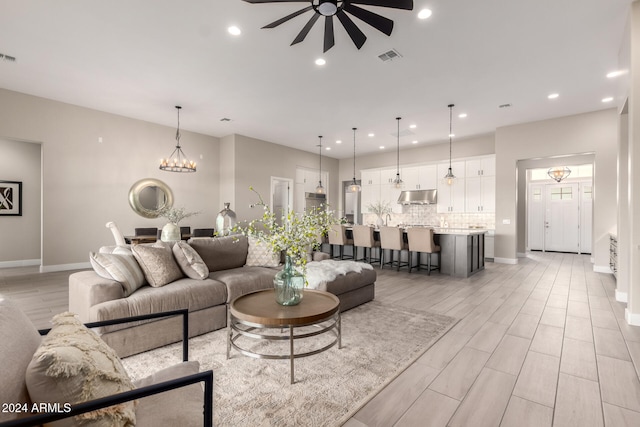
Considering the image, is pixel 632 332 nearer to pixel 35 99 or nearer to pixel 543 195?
pixel 543 195

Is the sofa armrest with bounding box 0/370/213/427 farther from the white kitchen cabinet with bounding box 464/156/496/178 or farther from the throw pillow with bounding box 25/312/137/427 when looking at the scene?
the white kitchen cabinet with bounding box 464/156/496/178

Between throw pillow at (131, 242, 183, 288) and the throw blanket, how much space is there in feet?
4.80

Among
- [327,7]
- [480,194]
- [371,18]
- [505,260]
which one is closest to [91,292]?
[327,7]

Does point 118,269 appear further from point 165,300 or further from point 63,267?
point 63,267

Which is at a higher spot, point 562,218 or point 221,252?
point 562,218

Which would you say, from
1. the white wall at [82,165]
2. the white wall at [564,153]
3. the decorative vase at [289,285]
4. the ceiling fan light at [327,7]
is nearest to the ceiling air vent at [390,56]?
the ceiling fan light at [327,7]

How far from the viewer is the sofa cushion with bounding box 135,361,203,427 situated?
107 centimetres

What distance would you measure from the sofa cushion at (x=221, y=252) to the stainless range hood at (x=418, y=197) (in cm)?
617

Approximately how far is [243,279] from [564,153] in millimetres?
6875

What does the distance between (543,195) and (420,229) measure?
661cm

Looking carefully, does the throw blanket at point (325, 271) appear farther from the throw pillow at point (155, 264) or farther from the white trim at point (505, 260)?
the white trim at point (505, 260)

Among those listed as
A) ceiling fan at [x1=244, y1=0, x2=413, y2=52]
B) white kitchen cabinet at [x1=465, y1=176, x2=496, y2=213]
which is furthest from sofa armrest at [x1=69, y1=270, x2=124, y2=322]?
white kitchen cabinet at [x1=465, y1=176, x2=496, y2=213]

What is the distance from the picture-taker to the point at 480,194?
7.77m

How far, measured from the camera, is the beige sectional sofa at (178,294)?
2.42 metres
